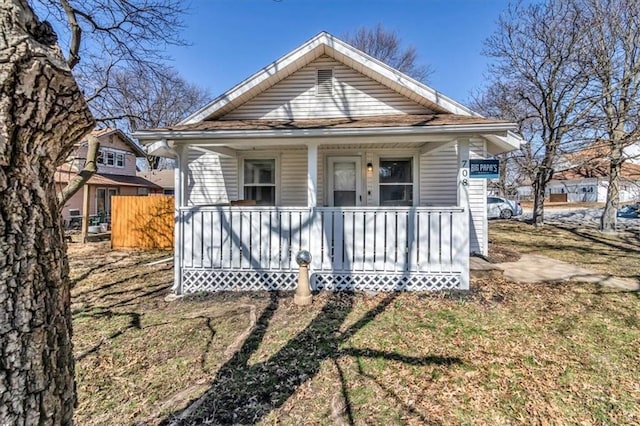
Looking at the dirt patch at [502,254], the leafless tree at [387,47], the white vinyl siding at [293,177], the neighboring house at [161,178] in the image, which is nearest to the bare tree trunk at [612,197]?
the dirt patch at [502,254]

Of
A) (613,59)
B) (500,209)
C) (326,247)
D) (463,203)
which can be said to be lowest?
(326,247)

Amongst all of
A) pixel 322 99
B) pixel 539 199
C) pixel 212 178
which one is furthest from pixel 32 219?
pixel 539 199

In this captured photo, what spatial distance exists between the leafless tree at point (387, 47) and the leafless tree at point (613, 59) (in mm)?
14930

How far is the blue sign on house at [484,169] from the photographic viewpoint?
5516mm

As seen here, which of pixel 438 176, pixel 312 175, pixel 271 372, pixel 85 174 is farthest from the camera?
pixel 438 176

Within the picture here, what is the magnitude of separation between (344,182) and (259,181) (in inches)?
87.9

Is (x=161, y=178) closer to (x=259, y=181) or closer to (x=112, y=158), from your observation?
(x=112, y=158)

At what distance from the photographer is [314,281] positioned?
19.4 feet

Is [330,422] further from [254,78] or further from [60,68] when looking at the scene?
[254,78]

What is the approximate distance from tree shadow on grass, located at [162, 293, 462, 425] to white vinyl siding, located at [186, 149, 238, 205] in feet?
15.3

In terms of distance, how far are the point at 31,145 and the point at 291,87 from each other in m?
7.02

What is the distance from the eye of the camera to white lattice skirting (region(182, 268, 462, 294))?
5.70 metres

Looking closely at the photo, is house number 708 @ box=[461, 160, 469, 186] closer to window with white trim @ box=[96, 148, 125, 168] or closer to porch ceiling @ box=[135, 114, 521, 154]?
porch ceiling @ box=[135, 114, 521, 154]

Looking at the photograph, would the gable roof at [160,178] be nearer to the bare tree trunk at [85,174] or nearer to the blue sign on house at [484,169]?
the bare tree trunk at [85,174]
